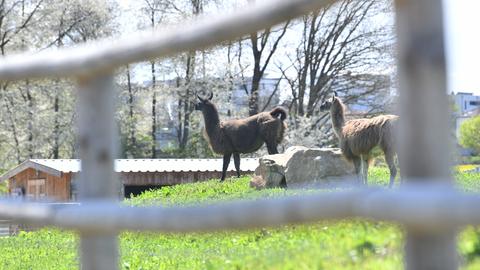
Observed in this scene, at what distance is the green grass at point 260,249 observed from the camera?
4910 mm

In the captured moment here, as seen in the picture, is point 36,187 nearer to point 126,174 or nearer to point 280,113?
point 126,174

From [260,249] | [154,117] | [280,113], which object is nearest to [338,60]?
[154,117]

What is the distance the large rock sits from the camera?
15141mm

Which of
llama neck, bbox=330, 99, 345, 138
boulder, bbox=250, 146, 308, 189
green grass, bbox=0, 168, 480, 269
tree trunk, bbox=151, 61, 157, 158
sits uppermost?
tree trunk, bbox=151, 61, 157, 158

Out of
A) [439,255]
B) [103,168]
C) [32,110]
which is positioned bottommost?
[439,255]

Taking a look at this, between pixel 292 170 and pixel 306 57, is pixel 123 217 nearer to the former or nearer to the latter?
pixel 292 170

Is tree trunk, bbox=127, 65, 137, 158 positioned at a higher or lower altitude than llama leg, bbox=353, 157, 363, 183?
higher

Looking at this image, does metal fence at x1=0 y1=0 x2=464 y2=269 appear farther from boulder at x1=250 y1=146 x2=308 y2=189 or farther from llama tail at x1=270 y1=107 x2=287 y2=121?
llama tail at x1=270 y1=107 x2=287 y2=121

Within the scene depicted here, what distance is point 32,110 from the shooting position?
Result: 34.7 metres

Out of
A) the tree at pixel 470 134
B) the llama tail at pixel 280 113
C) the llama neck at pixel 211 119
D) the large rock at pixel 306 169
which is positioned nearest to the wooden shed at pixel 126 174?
the llama tail at pixel 280 113

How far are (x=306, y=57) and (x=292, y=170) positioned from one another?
18602mm

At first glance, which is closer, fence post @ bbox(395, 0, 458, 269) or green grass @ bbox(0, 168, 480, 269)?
fence post @ bbox(395, 0, 458, 269)

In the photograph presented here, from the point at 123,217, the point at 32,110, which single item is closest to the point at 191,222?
the point at 123,217

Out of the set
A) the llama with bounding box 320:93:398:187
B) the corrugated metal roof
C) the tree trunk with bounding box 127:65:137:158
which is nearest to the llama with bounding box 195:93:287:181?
the corrugated metal roof
